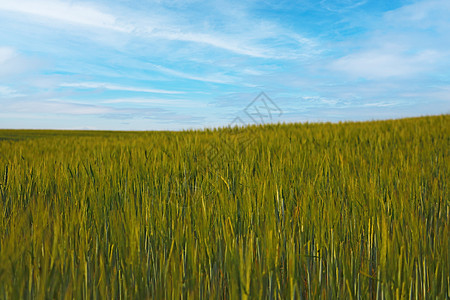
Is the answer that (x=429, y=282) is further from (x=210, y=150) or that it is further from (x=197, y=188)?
(x=210, y=150)

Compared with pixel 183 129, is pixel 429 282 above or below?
below

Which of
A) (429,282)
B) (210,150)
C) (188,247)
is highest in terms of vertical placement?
(210,150)

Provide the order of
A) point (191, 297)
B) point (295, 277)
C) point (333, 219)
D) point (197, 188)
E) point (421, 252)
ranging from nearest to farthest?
point (191, 297) < point (295, 277) < point (421, 252) < point (333, 219) < point (197, 188)

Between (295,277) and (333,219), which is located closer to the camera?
(295,277)

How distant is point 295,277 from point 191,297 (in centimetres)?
32

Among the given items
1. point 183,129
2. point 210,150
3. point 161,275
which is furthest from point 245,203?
point 183,129

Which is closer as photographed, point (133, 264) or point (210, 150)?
point (133, 264)

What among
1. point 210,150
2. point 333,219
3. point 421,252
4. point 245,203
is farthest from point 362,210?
point 210,150

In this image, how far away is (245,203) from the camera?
1297mm

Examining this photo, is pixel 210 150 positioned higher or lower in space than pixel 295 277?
higher

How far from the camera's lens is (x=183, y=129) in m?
7.77

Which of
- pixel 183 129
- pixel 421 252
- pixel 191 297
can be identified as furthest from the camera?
pixel 183 129

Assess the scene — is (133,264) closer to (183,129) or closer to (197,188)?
(197,188)

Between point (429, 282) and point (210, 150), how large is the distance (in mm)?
2510
